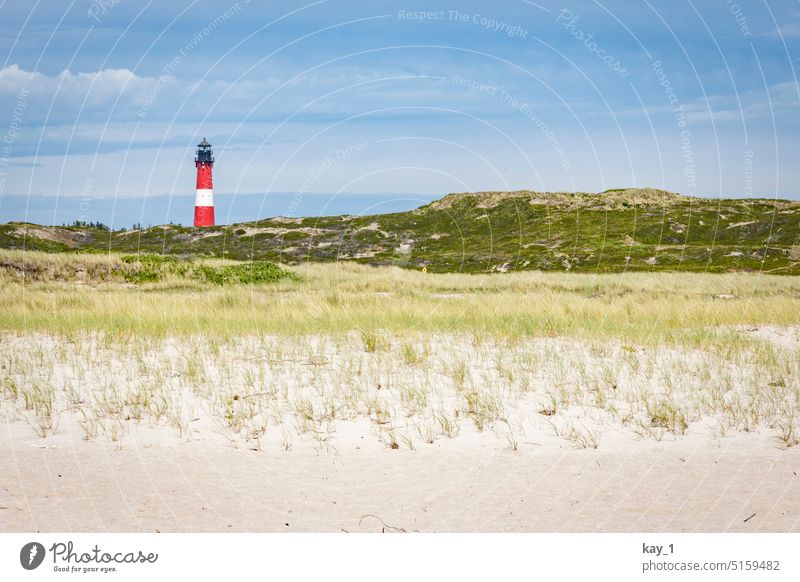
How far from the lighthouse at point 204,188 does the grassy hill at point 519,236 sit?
2.18 m

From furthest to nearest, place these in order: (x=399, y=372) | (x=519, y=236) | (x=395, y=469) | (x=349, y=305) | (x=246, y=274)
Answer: (x=519, y=236), (x=246, y=274), (x=349, y=305), (x=399, y=372), (x=395, y=469)

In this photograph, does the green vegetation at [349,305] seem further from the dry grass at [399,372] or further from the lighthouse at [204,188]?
the lighthouse at [204,188]

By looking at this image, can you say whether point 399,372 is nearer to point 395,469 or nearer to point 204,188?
point 395,469

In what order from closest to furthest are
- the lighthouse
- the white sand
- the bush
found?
the white sand, the bush, the lighthouse

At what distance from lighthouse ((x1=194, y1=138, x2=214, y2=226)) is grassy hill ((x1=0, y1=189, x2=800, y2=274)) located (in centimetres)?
218

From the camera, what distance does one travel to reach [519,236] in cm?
7306

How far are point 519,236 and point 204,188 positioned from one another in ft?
105

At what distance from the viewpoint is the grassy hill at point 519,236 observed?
5878 centimetres

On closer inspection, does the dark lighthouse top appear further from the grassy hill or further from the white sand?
the white sand

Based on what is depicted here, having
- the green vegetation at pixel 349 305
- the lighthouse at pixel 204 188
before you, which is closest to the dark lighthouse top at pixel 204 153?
the lighthouse at pixel 204 188

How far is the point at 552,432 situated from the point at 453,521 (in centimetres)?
303

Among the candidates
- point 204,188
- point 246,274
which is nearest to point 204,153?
point 204,188

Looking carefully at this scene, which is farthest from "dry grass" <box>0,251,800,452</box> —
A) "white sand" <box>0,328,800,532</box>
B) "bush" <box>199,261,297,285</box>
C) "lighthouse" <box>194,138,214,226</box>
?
"lighthouse" <box>194,138,214,226</box>

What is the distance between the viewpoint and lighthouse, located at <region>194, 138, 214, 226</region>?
252 feet
